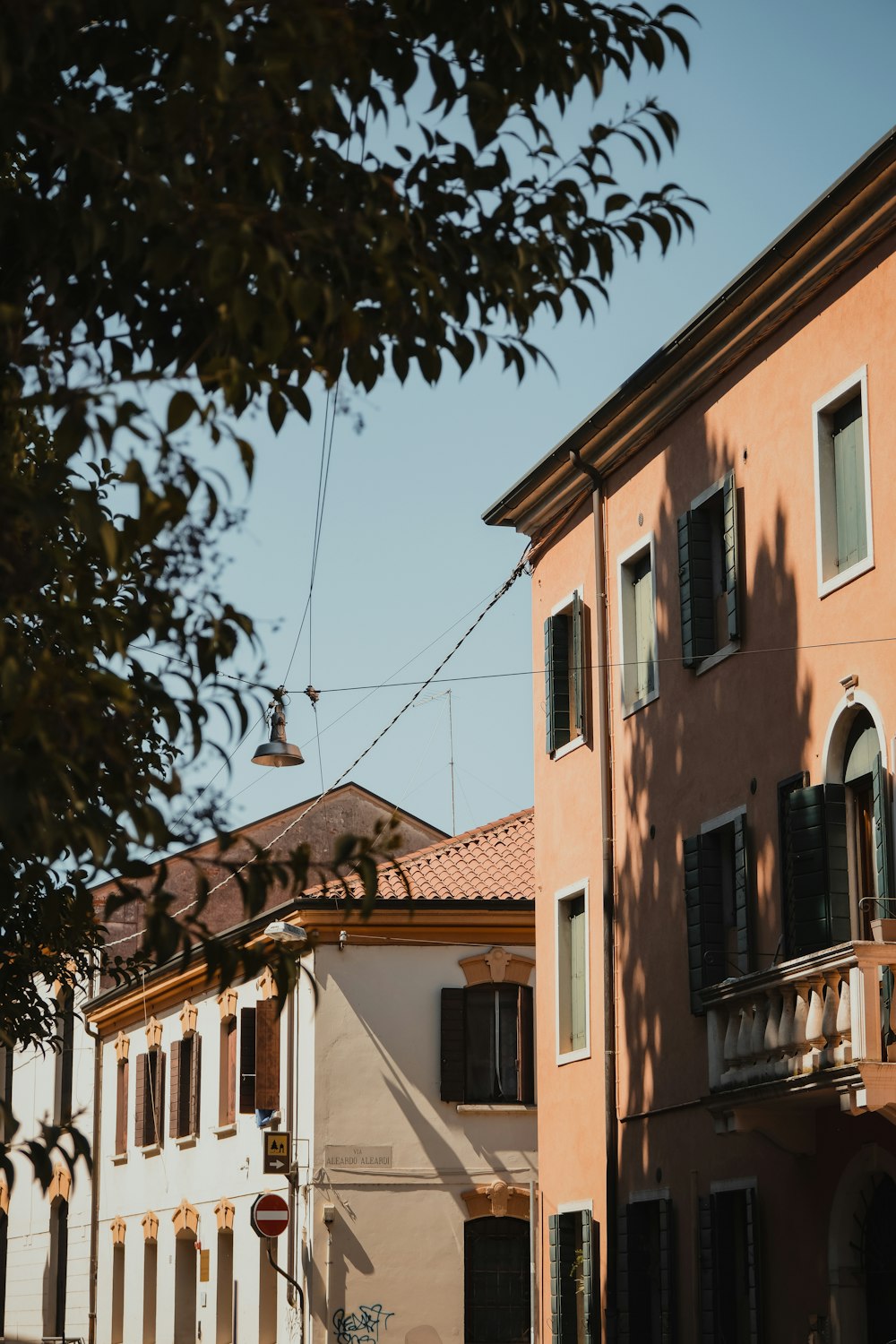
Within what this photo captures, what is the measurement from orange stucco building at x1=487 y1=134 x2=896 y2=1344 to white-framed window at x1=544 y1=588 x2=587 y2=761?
0.04m

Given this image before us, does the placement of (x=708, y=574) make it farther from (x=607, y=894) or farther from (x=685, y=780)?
(x=607, y=894)

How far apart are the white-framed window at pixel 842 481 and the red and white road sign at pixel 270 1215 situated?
41.8 feet

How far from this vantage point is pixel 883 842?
1427cm

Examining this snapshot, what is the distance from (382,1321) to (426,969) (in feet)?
16.1

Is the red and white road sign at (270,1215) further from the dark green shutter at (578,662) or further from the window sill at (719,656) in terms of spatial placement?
the window sill at (719,656)

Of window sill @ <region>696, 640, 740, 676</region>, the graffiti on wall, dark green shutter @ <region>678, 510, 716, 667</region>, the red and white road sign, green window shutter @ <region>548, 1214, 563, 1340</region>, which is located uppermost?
dark green shutter @ <region>678, 510, 716, 667</region>

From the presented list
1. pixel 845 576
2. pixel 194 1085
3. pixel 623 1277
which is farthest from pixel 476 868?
pixel 845 576

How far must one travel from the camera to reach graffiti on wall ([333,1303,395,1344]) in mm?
26922

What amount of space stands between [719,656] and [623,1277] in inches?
242

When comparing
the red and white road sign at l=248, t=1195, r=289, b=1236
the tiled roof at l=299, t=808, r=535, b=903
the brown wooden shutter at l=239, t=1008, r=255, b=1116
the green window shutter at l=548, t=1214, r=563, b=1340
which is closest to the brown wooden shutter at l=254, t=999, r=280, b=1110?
the brown wooden shutter at l=239, t=1008, r=255, b=1116

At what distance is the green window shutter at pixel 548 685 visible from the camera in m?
21.5

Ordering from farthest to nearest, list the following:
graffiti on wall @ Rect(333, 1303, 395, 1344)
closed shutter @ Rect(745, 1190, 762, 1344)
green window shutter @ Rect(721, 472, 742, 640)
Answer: graffiti on wall @ Rect(333, 1303, 395, 1344), green window shutter @ Rect(721, 472, 742, 640), closed shutter @ Rect(745, 1190, 762, 1344)

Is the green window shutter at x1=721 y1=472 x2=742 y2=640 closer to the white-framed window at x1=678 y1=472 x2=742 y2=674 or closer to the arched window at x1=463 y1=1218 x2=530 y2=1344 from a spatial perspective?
the white-framed window at x1=678 y1=472 x2=742 y2=674

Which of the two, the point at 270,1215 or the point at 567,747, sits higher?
the point at 567,747
